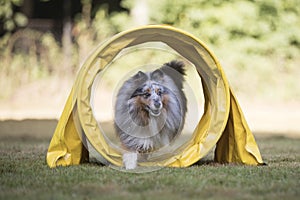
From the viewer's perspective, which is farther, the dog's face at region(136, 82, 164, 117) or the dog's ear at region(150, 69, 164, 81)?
the dog's ear at region(150, 69, 164, 81)

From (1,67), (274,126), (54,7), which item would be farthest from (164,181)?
(54,7)

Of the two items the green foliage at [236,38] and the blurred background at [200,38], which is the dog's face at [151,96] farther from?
the green foliage at [236,38]

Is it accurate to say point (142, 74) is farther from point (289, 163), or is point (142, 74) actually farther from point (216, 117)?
point (289, 163)

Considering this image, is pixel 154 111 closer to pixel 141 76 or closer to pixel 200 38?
pixel 141 76

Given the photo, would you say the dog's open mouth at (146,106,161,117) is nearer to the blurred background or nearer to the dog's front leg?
the dog's front leg

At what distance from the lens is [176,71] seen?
5.68m

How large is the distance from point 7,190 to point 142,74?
190cm

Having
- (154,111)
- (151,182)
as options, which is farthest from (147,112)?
(151,182)

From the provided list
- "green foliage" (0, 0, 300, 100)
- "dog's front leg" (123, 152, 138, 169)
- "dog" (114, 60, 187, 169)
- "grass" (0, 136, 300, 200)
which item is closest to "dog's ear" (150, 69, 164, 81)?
"dog" (114, 60, 187, 169)

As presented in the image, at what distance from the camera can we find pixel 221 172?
15.2 feet

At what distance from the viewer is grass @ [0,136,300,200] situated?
3705mm

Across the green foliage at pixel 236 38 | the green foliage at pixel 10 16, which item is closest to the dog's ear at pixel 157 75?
the green foliage at pixel 236 38

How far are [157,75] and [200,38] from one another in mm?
8420

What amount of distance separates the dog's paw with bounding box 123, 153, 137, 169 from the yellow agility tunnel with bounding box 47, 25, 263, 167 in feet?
0.20
